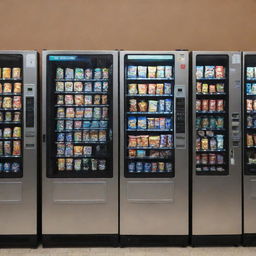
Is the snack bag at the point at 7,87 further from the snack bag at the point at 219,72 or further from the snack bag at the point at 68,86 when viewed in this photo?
the snack bag at the point at 219,72

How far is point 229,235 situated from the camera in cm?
359

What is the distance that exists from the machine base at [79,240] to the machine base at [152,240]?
12cm

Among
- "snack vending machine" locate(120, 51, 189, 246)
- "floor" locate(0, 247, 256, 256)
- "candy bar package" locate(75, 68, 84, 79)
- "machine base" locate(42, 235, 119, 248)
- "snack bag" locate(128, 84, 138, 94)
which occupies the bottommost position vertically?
"floor" locate(0, 247, 256, 256)

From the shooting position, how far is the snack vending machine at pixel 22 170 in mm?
3510

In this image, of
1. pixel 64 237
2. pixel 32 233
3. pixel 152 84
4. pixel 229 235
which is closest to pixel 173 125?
pixel 152 84

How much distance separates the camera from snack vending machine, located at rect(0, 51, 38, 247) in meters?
3.51

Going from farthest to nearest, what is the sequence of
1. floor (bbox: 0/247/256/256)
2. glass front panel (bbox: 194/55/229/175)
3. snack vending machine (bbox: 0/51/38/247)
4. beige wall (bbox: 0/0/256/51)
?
beige wall (bbox: 0/0/256/51) < glass front panel (bbox: 194/55/229/175) < snack vending machine (bbox: 0/51/38/247) < floor (bbox: 0/247/256/256)

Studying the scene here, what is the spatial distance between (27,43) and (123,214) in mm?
2629

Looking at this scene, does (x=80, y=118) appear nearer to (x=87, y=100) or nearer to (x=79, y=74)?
(x=87, y=100)

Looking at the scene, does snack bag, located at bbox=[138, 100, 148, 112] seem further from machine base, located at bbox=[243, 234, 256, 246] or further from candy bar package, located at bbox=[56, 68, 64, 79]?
machine base, located at bbox=[243, 234, 256, 246]

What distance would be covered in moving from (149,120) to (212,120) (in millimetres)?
761

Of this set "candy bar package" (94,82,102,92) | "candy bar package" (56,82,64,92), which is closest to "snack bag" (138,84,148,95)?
"candy bar package" (94,82,102,92)

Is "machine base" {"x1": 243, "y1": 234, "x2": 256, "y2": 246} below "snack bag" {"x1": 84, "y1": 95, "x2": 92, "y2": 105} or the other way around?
below

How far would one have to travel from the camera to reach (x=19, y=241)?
3.55m
